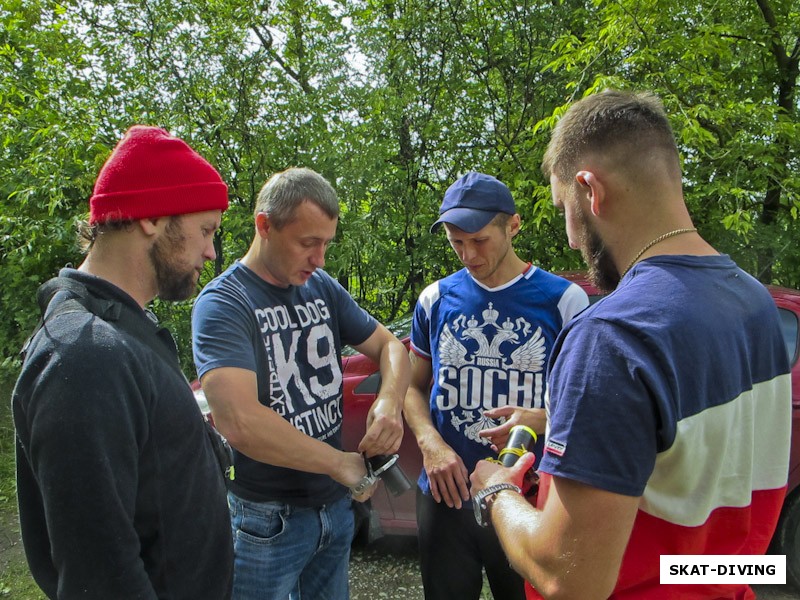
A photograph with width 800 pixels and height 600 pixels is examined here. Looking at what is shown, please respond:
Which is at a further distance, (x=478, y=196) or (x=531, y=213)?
(x=531, y=213)

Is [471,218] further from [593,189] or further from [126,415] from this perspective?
[126,415]

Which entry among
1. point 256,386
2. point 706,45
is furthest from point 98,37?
point 706,45

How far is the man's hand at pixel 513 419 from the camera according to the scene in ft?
6.54

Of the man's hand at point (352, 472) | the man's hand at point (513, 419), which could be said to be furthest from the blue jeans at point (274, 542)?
the man's hand at point (513, 419)

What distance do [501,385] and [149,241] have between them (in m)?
1.37

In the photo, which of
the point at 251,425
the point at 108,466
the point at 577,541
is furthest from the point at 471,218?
the point at 108,466

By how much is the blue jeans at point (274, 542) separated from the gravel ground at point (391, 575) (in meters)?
1.40

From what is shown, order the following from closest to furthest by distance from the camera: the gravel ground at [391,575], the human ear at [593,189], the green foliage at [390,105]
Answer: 1. the human ear at [593,189]
2. the gravel ground at [391,575]
3. the green foliage at [390,105]

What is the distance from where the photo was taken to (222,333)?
181 centimetres

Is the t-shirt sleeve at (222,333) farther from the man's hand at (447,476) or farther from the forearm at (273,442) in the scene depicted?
the man's hand at (447,476)

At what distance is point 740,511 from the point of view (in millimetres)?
1175

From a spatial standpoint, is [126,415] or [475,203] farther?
[475,203]

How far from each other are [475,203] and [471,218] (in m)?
0.07

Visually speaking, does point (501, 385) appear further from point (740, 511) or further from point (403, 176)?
point (403, 176)
